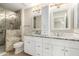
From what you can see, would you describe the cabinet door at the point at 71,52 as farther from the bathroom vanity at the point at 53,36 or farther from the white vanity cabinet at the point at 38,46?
the white vanity cabinet at the point at 38,46

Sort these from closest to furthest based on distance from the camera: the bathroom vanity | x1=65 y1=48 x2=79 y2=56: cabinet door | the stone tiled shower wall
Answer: x1=65 y1=48 x2=79 y2=56: cabinet door, the bathroom vanity, the stone tiled shower wall

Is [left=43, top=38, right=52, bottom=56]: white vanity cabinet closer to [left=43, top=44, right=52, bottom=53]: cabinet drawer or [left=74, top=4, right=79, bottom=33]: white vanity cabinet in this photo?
[left=43, top=44, right=52, bottom=53]: cabinet drawer

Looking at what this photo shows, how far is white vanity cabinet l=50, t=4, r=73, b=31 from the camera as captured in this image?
6.69 ft

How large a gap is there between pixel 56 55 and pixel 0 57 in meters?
1.15

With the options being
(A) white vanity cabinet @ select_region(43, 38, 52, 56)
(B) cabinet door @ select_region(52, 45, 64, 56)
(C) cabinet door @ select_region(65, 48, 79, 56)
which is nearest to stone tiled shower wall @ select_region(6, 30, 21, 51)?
(A) white vanity cabinet @ select_region(43, 38, 52, 56)

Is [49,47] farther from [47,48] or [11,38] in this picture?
[11,38]

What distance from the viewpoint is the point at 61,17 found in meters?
2.12

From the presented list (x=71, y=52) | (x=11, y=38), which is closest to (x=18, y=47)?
(x=11, y=38)

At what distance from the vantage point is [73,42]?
1.74m

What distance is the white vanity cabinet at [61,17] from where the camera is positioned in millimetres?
2038

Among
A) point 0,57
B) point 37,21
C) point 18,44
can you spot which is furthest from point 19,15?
point 0,57

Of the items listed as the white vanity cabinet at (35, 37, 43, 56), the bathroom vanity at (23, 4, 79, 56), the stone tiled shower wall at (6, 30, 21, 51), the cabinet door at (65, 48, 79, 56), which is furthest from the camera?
the white vanity cabinet at (35, 37, 43, 56)

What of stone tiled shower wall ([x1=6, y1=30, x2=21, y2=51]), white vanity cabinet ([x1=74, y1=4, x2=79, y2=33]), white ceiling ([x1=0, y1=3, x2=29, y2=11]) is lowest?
stone tiled shower wall ([x1=6, y1=30, x2=21, y2=51])

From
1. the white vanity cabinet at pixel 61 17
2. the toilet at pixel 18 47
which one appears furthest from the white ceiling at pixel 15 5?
the toilet at pixel 18 47
